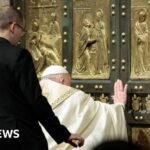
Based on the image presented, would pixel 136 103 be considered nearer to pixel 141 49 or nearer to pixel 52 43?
pixel 141 49

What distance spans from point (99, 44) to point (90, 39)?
10 cm

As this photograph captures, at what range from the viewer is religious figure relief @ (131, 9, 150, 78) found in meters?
4.52

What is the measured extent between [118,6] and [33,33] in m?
0.91

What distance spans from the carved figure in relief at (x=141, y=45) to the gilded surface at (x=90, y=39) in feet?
0.95

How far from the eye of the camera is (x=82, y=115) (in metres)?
3.90

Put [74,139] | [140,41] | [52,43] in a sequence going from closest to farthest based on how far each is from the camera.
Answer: [74,139], [140,41], [52,43]

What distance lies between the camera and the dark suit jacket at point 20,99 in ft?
7.48

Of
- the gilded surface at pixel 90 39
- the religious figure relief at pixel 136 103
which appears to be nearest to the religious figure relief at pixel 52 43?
the gilded surface at pixel 90 39

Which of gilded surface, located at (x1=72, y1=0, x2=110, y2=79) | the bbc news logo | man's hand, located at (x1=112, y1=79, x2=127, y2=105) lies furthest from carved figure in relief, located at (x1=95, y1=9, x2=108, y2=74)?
the bbc news logo

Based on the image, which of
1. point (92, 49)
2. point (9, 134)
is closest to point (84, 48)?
A: point (92, 49)

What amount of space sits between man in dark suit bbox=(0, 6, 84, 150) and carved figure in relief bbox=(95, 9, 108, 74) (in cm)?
237

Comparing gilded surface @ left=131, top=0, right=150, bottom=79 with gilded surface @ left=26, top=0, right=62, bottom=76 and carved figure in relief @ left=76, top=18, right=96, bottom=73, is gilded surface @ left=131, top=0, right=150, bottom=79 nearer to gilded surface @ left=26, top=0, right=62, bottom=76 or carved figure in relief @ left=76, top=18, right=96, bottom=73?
carved figure in relief @ left=76, top=18, right=96, bottom=73

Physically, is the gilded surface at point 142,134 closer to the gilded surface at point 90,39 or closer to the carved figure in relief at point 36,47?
the gilded surface at point 90,39

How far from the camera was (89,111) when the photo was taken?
3.95m
